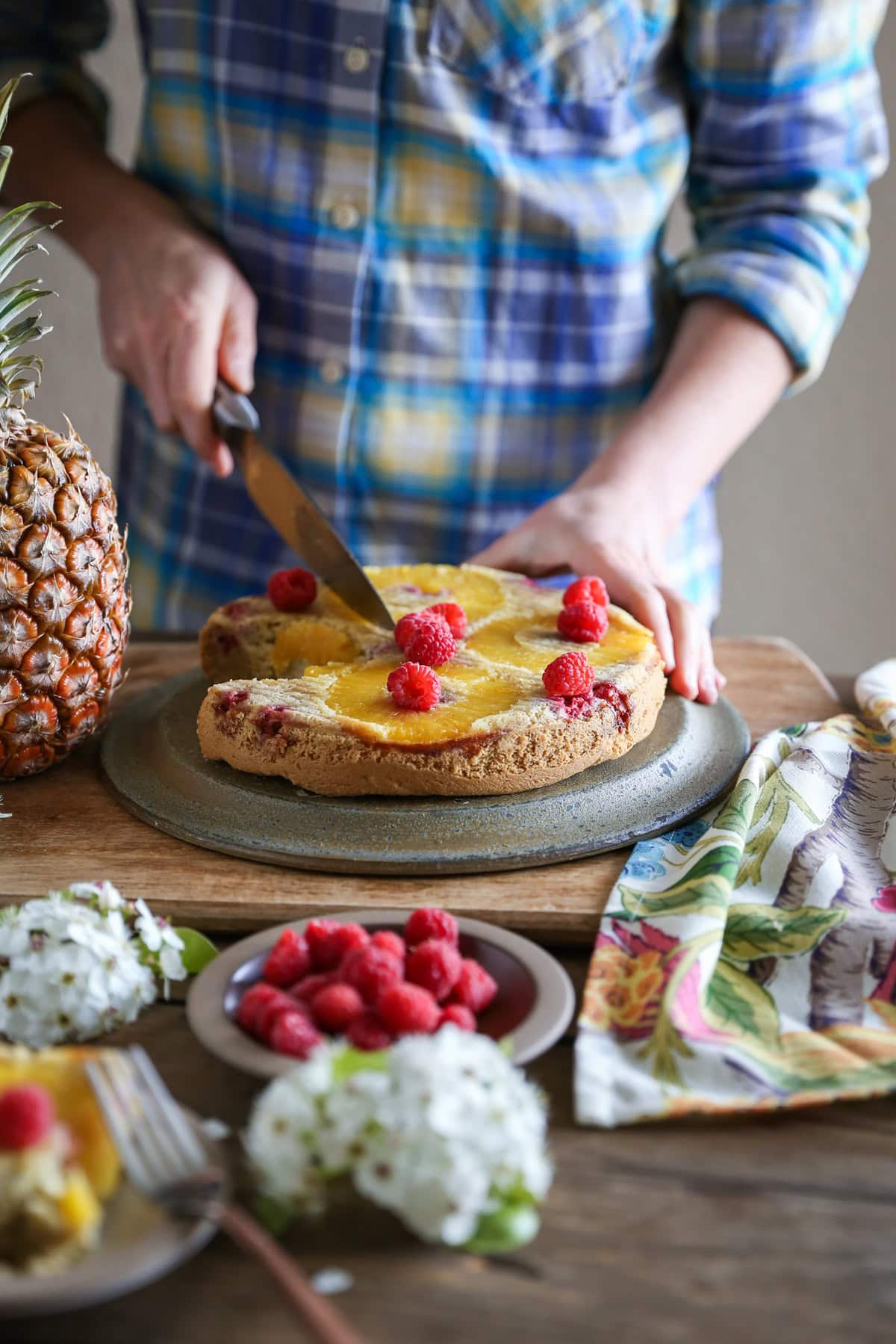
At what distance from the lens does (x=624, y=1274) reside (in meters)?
0.94

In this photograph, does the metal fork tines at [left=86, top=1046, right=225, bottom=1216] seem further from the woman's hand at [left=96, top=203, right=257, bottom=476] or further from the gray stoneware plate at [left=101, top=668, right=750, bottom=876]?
the woman's hand at [left=96, top=203, right=257, bottom=476]

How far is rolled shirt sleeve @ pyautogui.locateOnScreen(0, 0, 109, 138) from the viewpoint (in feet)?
8.95

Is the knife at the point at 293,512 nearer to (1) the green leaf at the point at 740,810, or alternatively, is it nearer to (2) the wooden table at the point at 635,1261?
(1) the green leaf at the point at 740,810

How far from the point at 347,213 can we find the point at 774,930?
69.3 inches

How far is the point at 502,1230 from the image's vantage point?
94cm

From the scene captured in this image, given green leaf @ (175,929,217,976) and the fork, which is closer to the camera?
the fork

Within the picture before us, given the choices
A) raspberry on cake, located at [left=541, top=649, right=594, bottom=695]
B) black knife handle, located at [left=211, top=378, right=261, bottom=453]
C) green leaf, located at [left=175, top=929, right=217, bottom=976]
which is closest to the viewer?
green leaf, located at [left=175, top=929, right=217, bottom=976]

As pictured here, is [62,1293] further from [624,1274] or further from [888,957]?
[888,957]

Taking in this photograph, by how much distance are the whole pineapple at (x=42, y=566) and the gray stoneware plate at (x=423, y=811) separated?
14cm

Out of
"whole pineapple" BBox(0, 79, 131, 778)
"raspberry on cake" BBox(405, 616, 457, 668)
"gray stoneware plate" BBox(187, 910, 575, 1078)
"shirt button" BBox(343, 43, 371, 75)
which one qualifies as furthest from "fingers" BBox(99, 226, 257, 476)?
"gray stoneware plate" BBox(187, 910, 575, 1078)

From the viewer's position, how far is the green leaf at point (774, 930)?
54.2 inches

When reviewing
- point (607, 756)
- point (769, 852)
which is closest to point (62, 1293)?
point (769, 852)

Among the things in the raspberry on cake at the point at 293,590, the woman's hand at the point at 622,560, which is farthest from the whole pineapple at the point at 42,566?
the woman's hand at the point at 622,560

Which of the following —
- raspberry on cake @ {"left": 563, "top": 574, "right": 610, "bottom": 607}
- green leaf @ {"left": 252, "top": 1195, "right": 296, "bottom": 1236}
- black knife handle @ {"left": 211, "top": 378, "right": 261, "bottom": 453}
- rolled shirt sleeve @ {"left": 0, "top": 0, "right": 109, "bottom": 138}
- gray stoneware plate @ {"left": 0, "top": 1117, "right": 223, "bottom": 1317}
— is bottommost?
green leaf @ {"left": 252, "top": 1195, "right": 296, "bottom": 1236}
